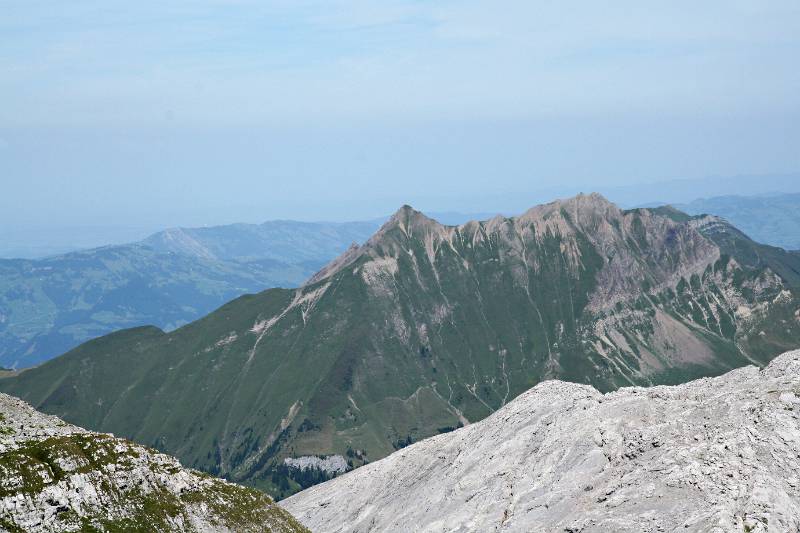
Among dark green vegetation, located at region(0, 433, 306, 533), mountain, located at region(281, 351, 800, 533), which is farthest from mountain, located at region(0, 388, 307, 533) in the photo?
mountain, located at region(281, 351, 800, 533)

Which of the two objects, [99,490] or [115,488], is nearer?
[99,490]

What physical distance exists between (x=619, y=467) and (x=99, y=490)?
7507 cm

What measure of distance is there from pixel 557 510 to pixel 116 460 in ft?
216

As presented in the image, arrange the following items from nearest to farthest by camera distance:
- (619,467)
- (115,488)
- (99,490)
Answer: (99,490), (115,488), (619,467)

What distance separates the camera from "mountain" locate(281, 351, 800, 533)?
316ft

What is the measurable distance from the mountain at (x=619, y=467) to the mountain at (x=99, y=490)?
37.5 meters

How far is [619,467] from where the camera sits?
11494 centimetres

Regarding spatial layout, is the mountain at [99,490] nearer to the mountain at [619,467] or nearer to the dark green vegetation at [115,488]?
the dark green vegetation at [115,488]

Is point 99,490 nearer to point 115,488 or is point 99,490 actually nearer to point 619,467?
point 115,488

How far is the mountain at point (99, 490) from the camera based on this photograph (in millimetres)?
102562

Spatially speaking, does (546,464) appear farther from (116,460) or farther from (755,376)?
(116,460)

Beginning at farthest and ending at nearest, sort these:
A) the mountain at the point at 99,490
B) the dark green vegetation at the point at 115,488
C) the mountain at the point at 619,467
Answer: the dark green vegetation at the point at 115,488 < the mountain at the point at 99,490 < the mountain at the point at 619,467

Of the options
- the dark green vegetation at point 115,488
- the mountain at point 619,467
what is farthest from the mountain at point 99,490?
the mountain at point 619,467

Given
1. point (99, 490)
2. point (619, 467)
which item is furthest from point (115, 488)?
point (619, 467)
